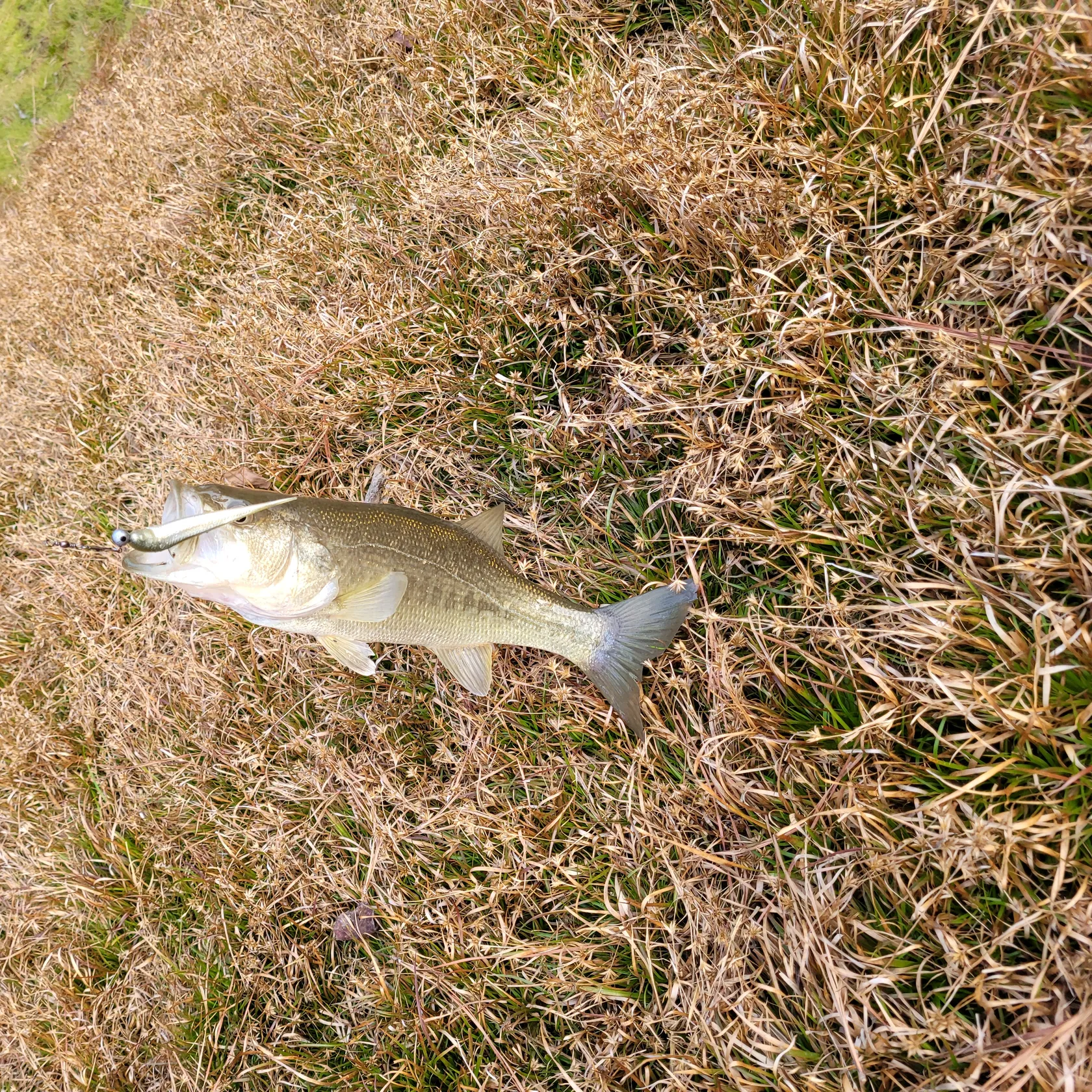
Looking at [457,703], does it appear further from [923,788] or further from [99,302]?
[99,302]

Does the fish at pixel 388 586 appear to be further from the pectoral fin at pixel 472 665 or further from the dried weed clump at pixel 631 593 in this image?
the dried weed clump at pixel 631 593

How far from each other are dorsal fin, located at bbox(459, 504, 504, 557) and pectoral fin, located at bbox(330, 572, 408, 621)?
344mm

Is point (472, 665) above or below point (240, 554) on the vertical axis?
below

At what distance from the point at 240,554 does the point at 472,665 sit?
93 centimetres

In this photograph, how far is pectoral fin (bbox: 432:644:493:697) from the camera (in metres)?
2.75

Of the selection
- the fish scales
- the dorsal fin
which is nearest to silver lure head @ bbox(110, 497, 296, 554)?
the fish scales

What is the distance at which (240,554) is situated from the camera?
7.89 feet

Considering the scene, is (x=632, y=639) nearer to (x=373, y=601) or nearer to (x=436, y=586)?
(x=436, y=586)

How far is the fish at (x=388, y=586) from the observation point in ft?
7.89

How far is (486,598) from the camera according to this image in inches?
103

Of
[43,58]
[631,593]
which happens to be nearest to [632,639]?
[631,593]

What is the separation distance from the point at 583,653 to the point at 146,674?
117 inches

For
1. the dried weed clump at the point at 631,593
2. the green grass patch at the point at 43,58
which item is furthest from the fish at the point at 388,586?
the green grass patch at the point at 43,58

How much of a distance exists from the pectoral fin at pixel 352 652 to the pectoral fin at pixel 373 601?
0.22 m
